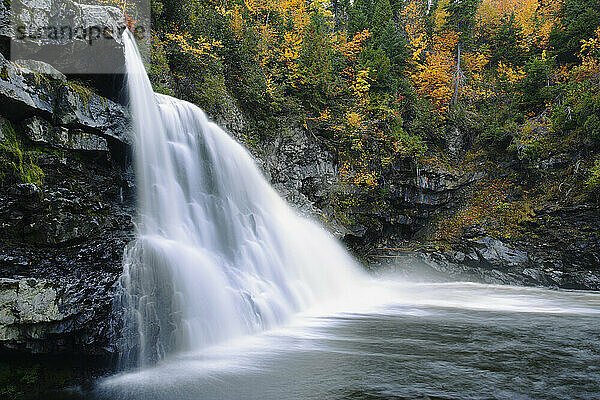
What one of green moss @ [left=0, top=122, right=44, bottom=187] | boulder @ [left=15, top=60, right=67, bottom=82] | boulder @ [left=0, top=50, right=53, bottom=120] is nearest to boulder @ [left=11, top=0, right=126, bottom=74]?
boulder @ [left=15, top=60, right=67, bottom=82]

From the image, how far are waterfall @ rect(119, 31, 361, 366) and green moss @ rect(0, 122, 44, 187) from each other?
65.7 inches

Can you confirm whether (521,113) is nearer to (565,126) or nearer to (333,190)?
(565,126)

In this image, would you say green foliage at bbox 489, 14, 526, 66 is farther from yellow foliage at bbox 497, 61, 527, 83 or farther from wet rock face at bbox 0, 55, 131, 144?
wet rock face at bbox 0, 55, 131, 144

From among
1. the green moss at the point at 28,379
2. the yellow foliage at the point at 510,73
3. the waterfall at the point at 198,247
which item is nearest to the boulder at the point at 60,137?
the waterfall at the point at 198,247

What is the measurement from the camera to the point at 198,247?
7.36m

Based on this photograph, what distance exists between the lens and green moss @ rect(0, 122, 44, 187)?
185 inches

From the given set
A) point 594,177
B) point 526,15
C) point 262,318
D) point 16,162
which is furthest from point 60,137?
point 526,15

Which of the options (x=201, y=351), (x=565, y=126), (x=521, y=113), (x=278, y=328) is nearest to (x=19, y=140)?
(x=201, y=351)

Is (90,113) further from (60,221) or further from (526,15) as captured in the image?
(526,15)

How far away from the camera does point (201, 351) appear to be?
5422 millimetres

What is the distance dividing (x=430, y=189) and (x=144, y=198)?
48.2 ft

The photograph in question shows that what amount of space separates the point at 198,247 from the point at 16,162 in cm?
343

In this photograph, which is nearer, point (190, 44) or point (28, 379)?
point (28, 379)

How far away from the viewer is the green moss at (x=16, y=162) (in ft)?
15.4
